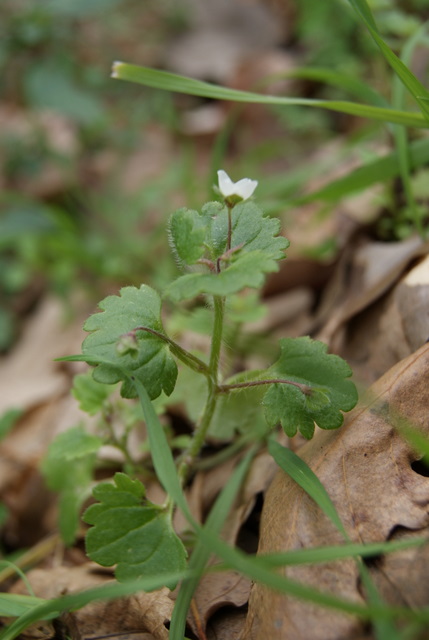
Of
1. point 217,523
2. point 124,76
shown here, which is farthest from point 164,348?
point 124,76

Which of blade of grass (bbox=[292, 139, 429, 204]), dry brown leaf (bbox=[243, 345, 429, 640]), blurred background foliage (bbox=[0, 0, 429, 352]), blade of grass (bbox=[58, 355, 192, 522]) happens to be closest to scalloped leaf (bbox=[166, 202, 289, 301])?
blade of grass (bbox=[58, 355, 192, 522])

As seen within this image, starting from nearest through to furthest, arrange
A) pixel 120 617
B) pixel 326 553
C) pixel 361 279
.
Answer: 1. pixel 326 553
2. pixel 120 617
3. pixel 361 279

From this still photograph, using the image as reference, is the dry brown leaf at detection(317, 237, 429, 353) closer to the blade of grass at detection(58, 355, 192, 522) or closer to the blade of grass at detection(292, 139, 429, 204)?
the blade of grass at detection(292, 139, 429, 204)

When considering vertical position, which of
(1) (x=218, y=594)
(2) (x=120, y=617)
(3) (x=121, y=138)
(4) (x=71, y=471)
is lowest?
(3) (x=121, y=138)

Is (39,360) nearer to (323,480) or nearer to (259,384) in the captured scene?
(259,384)

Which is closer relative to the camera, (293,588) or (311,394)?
(293,588)

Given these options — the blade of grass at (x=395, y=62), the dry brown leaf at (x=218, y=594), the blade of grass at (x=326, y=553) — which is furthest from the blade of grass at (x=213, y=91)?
the dry brown leaf at (x=218, y=594)

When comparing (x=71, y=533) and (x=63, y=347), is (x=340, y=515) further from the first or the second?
(x=63, y=347)

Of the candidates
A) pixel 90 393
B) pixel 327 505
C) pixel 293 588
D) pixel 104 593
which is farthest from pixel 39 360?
pixel 293 588
